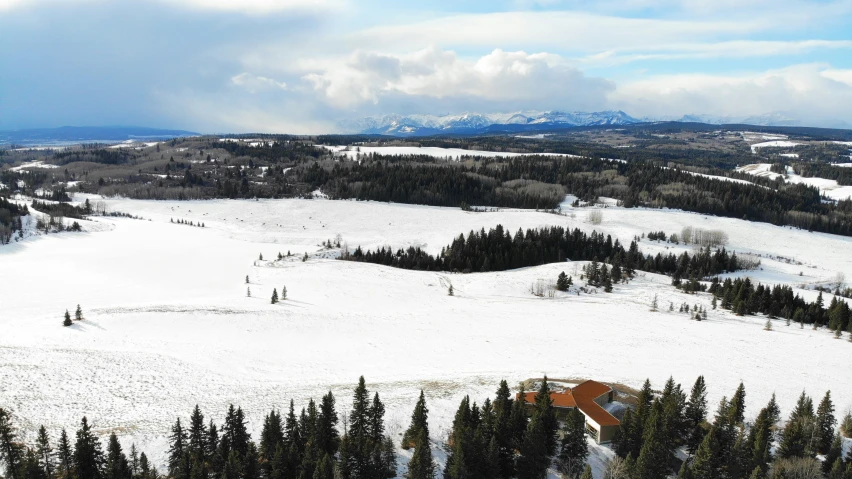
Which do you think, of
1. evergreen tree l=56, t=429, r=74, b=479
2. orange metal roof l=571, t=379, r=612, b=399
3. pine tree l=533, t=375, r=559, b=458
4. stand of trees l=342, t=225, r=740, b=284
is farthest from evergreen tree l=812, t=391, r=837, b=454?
stand of trees l=342, t=225, r=740, b=284

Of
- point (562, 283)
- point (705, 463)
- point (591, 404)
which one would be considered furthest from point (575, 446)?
point (562, 283)

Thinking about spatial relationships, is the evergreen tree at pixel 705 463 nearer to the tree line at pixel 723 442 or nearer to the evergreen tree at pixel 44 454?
the tree line at pixel 723 442

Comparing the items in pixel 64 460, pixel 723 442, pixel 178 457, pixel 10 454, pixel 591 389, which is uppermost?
pixel 10 454

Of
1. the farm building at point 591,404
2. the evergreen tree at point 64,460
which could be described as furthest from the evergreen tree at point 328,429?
the farm building at point 591,404

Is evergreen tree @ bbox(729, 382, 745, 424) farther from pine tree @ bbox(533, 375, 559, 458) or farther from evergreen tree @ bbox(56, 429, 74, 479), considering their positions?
evergreen tree @ bbox(56, 429, 74, 479)

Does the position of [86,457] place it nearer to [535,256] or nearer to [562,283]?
[562,283]
